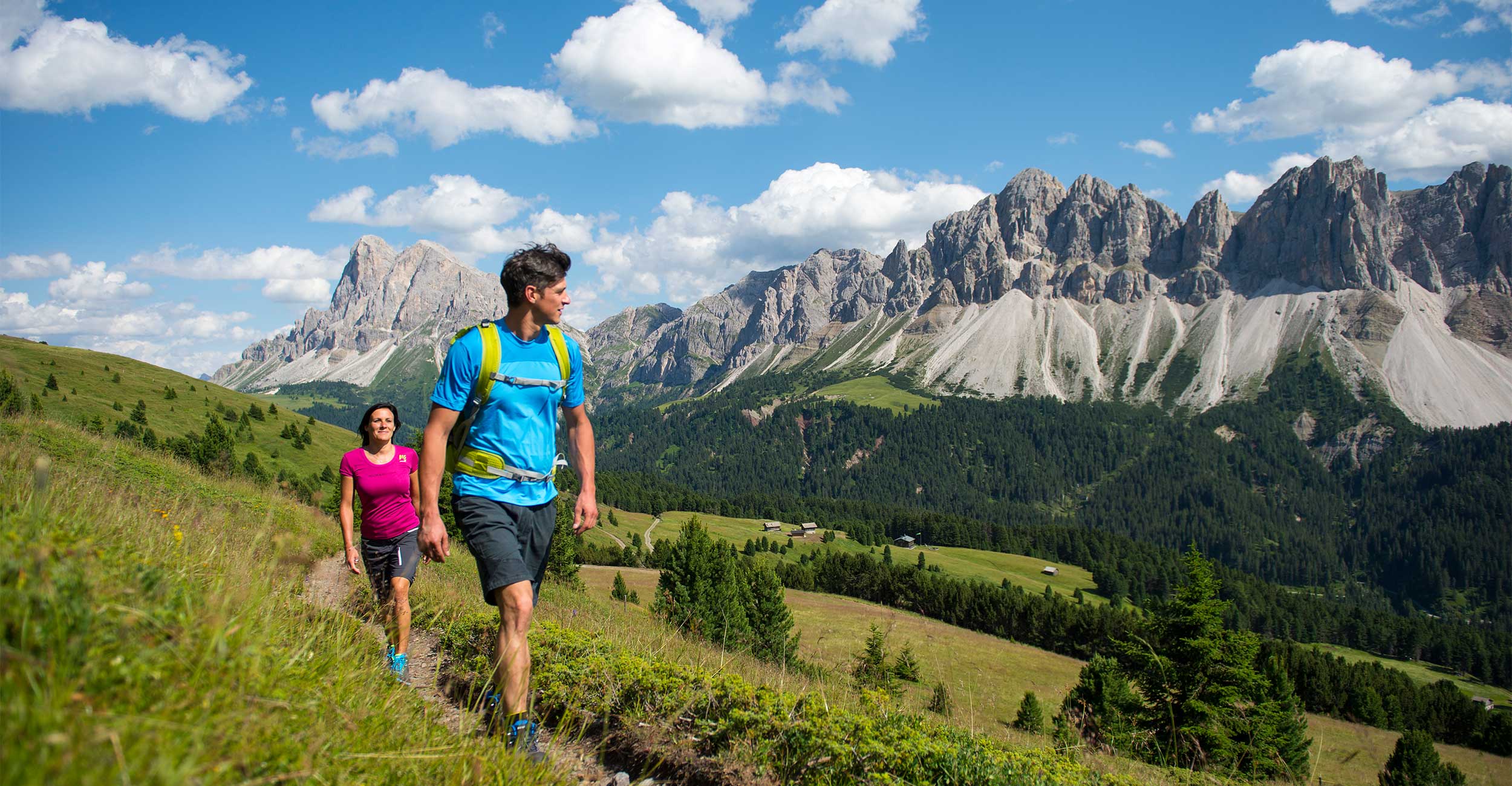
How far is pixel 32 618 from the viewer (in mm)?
1863

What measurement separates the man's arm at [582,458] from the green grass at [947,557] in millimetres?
107161

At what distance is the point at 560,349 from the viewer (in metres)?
5.40

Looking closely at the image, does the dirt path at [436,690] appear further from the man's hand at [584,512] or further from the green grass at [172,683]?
the man's hand at [584,512]

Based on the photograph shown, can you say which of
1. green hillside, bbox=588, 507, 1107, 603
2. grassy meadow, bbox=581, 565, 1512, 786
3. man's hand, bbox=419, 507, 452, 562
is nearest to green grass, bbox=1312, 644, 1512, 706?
green hillside, bbox=588, 507, 1107, 603

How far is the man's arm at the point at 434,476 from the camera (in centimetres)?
471

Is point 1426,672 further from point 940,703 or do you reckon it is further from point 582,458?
point 582,458

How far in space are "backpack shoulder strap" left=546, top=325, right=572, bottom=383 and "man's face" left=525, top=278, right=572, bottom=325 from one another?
→ 0.28 ft

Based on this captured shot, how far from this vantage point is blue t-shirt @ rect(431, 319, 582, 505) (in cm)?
486

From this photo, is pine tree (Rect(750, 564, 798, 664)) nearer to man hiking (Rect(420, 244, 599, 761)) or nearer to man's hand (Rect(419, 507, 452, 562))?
man hiking (Rect(420, 244, 599, 761))

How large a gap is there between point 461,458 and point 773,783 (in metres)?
3.03

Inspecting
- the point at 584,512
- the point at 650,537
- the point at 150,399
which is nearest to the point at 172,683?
the point at 584,512

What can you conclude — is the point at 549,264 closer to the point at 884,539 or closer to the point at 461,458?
the point at 461,458

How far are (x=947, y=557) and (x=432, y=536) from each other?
451 ft

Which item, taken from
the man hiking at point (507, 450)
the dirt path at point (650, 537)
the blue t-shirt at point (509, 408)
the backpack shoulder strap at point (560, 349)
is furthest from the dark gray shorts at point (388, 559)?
the dirt path at point (650, 537)
